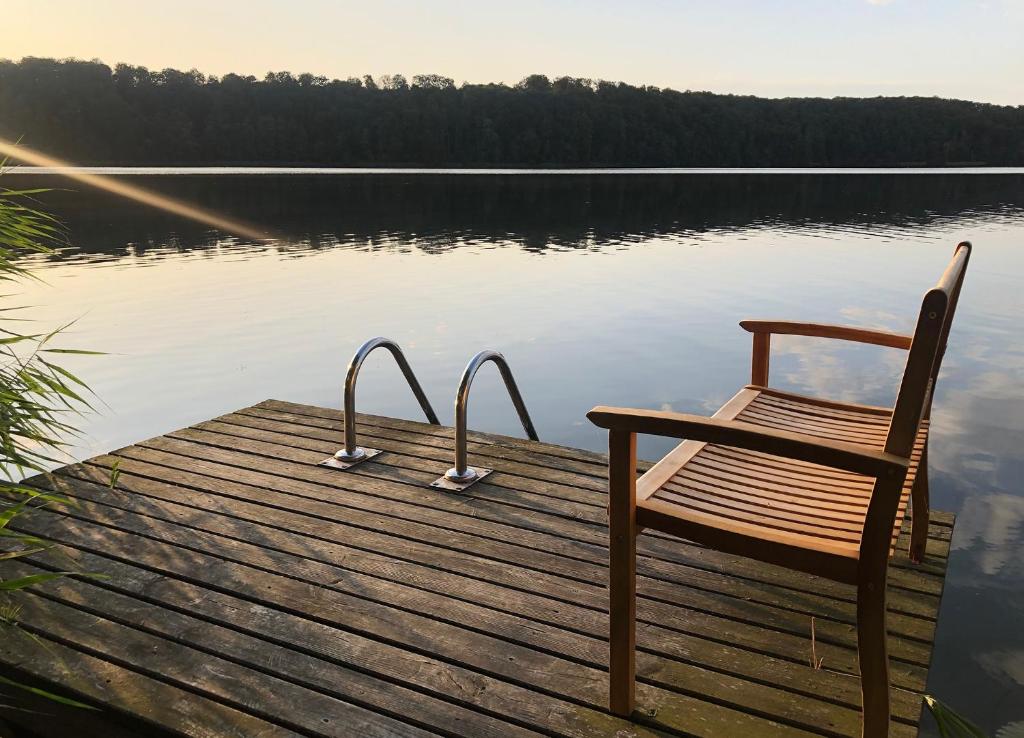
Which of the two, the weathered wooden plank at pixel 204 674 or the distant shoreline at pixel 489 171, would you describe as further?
the distant shoreline at pixel 489 171

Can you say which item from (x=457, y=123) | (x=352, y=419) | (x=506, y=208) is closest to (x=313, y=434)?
(x=352, y=419)

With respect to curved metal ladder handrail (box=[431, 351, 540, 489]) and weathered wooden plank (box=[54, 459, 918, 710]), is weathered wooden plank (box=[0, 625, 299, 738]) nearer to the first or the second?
weathered wooden plank (box=[54, 459, 918, 710])

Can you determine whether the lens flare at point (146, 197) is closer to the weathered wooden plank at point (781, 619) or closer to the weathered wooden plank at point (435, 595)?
the weathered wooden plank at point (435, 595)

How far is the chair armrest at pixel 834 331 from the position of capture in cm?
283

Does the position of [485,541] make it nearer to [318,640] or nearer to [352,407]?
[318,640]

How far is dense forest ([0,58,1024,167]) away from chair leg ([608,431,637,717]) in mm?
67342

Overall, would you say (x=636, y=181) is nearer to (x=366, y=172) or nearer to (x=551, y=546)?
(x=366, y=172)

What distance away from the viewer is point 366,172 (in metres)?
66.9

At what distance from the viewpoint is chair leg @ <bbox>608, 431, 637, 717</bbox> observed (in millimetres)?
1960

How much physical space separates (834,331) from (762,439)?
1.38 meters

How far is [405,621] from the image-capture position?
8.41ft

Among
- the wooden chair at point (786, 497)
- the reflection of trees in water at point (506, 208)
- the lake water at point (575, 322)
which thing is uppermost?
the wooden chair at point (786, 497)

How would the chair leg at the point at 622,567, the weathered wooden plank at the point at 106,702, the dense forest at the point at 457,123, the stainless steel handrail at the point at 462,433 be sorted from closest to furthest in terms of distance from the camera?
the chair leg at the point at 622,567 → the weathered wooden plank at the point at 106,702 → the stainless steel handrail at the point at 462,433 → the dense forest at the point at 457,123

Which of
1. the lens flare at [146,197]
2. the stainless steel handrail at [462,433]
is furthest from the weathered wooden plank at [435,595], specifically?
the lens flare at [146,197]
